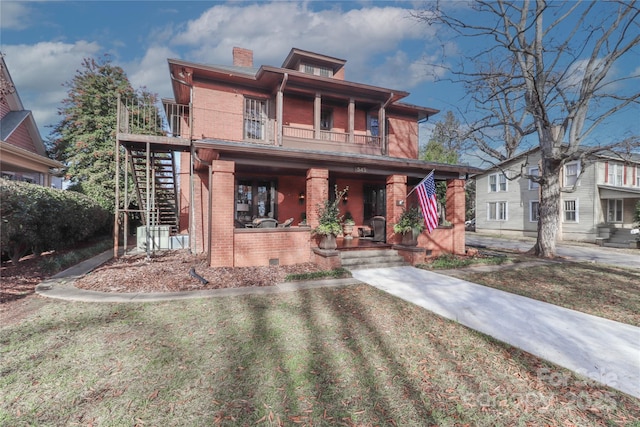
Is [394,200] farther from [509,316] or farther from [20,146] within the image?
[20,146]

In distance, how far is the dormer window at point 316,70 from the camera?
13.4 metres

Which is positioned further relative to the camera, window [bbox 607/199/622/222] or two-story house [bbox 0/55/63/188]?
window [bbox 607/199/622/222]

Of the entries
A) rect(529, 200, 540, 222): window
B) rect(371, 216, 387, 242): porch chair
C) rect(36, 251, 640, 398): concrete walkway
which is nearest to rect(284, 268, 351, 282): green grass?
rect(36, 251, 640, 398): concrete walkway

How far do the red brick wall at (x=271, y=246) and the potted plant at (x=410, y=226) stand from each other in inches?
119

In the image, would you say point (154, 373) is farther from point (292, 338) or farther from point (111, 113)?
point (111, 113)

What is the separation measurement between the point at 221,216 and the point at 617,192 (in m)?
24.0

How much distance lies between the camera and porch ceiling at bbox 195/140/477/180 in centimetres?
755

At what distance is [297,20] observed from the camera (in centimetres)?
1314

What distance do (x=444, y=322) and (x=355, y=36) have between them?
1350 cm

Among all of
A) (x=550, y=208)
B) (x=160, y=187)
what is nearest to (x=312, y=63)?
(x=160, y=187)

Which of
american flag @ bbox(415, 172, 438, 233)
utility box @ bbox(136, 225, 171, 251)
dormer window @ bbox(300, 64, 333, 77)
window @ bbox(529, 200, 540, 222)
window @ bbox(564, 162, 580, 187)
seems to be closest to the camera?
american flag @ bbox(415, 172, 438, 233)

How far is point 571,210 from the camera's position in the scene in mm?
20000

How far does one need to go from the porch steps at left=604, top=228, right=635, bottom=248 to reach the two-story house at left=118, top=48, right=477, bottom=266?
13997 millimetres

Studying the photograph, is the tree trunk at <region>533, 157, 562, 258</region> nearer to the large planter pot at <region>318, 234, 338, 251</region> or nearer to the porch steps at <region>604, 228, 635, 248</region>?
the large planter pot at <region>318, 234, 338, 251</region>
